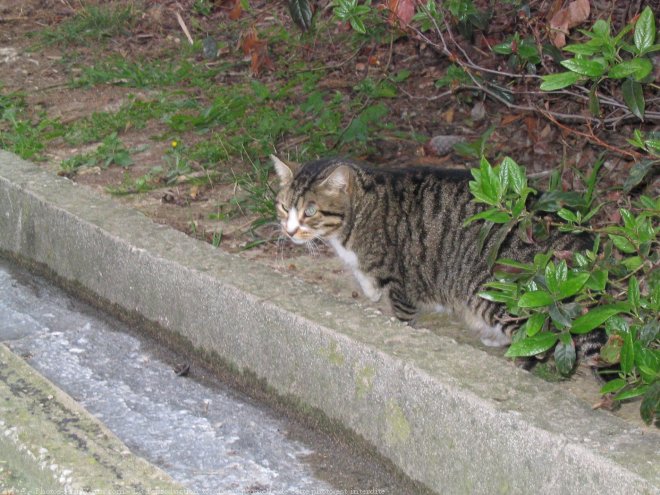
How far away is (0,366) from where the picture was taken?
3.78m

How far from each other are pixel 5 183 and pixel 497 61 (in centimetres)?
283

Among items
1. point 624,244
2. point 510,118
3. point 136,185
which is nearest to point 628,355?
A: point 624,244

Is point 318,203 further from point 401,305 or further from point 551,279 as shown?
point 551,279

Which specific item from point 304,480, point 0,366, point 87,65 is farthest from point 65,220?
point 87,65

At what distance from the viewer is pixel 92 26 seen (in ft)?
28.0

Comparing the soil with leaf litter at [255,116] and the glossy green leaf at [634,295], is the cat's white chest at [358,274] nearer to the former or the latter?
the soil with leaf litter at [255,116]

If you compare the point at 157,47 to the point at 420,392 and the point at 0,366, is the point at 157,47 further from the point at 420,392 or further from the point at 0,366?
the point at 420,392

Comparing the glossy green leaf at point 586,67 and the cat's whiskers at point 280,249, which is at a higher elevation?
the glossy green leaf at point 586,67

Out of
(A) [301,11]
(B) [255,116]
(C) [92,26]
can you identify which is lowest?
(C) [92,26]

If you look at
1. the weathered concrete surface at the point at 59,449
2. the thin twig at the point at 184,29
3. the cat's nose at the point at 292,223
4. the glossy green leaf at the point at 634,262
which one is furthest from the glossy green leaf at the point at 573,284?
the thin twig at the point at 184,29

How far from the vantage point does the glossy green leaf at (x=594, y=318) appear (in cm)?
289

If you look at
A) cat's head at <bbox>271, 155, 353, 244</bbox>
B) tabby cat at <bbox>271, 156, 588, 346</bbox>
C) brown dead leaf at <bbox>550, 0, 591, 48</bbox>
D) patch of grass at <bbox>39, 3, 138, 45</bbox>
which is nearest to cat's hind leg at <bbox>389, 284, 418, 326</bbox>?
tabby cat at <bbox>271, 156, 588, 346</bbox>

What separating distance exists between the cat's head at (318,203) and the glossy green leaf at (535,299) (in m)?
1.79

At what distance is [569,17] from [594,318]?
1706mm
